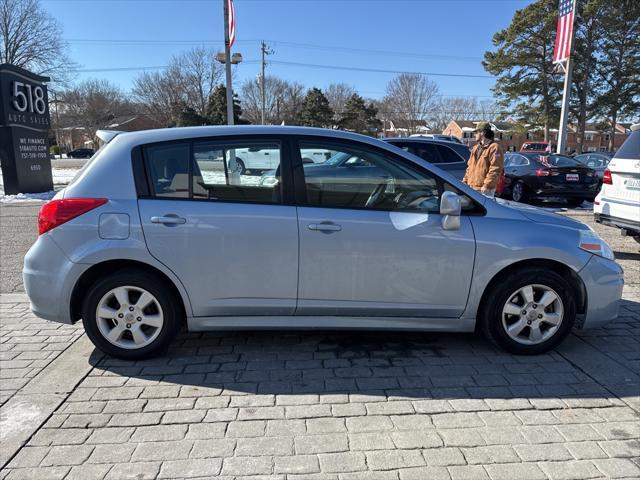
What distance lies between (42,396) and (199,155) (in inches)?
78.4

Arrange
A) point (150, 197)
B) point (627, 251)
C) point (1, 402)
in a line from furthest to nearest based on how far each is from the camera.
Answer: point (627, 251), point (150, 197), point (1, 402)

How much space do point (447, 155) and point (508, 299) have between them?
7.05 m

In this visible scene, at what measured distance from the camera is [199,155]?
11.7ft

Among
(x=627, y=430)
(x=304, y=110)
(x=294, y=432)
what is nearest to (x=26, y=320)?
(x=294, y=432)

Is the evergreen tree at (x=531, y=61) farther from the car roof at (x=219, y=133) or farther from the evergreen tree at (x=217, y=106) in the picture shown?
the car roof at (x=219, y=133)

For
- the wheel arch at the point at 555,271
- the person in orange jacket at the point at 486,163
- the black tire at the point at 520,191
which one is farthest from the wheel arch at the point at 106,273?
the black tire at the point at 520,191

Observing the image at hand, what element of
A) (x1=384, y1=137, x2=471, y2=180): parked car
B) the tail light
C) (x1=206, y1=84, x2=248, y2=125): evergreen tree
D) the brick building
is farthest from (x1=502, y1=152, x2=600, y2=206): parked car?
the brick building

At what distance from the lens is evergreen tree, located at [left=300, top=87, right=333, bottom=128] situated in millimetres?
53375

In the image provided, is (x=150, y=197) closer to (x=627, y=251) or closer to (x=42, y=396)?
(x=42, y=396)

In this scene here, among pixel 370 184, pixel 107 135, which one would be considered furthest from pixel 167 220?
pixel 370 184

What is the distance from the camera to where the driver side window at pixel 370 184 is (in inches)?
140

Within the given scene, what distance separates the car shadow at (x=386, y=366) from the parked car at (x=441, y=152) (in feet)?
20.3

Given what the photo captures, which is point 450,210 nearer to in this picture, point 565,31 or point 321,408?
point 321,408

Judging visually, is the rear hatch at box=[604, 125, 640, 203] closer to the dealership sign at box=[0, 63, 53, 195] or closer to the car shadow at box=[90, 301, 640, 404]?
the car shadow at box=[90, 301, 640, 404]
